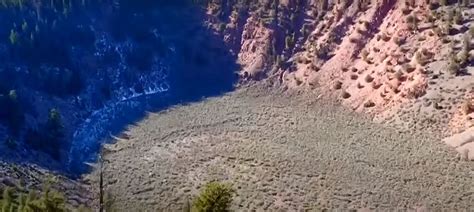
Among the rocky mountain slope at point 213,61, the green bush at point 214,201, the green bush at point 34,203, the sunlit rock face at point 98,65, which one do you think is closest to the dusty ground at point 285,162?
the rocky mountain slope at point 213,61

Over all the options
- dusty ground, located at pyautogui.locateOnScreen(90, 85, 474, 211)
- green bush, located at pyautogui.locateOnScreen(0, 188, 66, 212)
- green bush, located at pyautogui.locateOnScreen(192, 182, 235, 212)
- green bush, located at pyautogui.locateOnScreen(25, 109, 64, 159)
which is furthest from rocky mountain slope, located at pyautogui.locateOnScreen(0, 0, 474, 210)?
green bush, located at pyautogui.locateOnScreen(192, 182, 235, 212)

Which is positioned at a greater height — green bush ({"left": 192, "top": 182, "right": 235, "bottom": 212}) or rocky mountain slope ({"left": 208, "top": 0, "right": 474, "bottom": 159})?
rocky mountain slope ({"left": 208, "top": 0, "right": 474, "bottom": 159})

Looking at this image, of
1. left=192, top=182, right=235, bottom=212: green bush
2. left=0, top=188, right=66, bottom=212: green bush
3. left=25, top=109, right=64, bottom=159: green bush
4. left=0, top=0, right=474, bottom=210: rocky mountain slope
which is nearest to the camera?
left=0, top=188, right=66, bottom=212: green bush

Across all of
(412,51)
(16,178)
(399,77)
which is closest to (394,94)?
(399,77)

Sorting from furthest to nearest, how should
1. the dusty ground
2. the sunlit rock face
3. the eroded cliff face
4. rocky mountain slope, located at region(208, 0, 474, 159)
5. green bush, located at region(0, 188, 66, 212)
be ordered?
the sunlit rock face → the eroded cliff face → rocky mountain slope, located at region(208, 0, 474, 159) → the dusty ground → green bush, located at region(0, 188, 66, 212)

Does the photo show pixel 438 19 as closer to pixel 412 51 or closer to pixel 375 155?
pixel 412 51

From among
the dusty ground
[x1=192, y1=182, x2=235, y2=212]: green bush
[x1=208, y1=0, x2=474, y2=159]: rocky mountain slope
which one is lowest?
[x1=192, y1=182, x2=235, y2=212]: green bush

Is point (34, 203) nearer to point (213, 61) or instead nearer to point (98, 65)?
point (98, 65)

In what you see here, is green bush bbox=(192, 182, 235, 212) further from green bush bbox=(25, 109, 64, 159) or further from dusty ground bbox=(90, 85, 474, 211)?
green bush bbox=(25, 109, 64, 159)

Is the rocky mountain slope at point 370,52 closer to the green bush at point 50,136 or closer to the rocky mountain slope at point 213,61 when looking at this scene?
the rocky mountain slope at point 213,61
